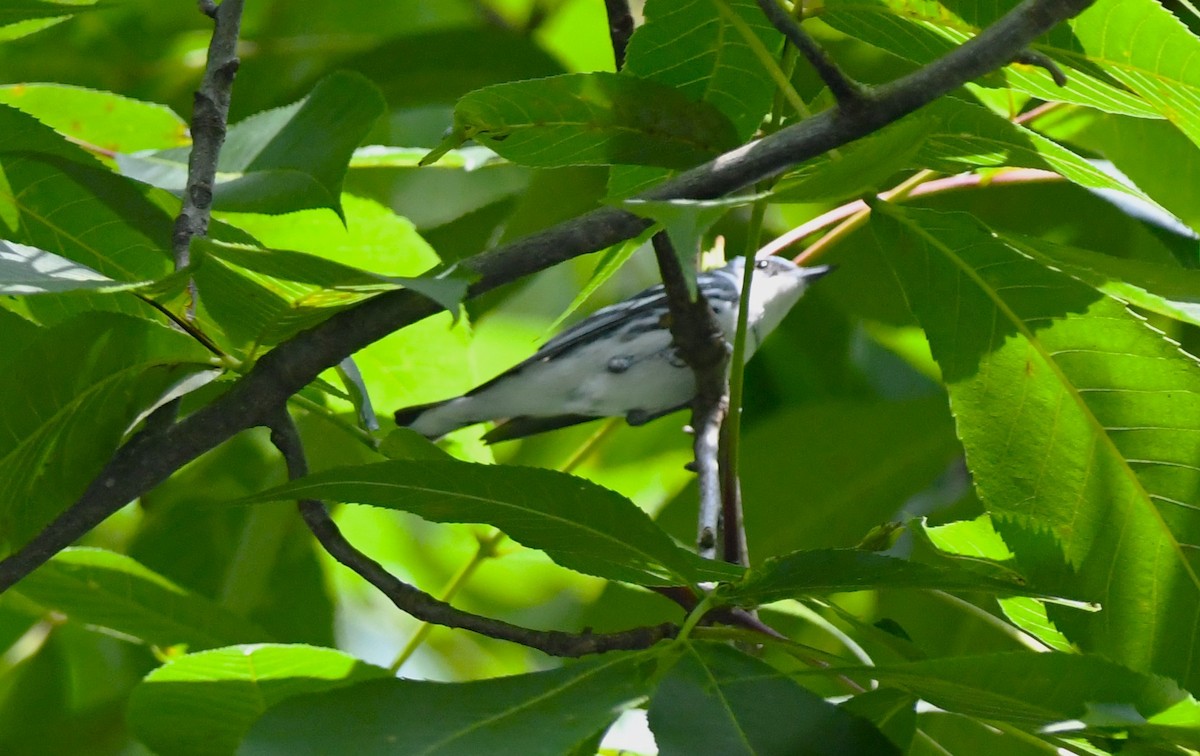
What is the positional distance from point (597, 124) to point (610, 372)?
85 centimetres

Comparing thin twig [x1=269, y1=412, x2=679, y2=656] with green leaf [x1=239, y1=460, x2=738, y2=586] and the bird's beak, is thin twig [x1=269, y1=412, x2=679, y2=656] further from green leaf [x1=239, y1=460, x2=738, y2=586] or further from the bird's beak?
the bird's beak

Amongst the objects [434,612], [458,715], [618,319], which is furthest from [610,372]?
[458,715]

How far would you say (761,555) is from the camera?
4.78ft

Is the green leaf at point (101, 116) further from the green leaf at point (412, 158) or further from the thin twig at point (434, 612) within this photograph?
the thin twig at point (434, 612)

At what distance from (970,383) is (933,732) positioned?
55 cm

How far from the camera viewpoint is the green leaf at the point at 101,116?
1.20m

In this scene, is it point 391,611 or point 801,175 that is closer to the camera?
point 801,175

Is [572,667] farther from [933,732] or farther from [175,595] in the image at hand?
[933,732]

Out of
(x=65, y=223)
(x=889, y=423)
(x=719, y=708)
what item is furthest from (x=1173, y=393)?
(x=65, y=223)

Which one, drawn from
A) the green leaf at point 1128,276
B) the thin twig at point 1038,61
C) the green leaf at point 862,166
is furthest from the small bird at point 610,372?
the green leaf at point 862,166

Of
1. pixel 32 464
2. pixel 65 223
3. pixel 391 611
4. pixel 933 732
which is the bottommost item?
pixel 933 732

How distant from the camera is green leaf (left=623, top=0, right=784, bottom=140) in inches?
31.4

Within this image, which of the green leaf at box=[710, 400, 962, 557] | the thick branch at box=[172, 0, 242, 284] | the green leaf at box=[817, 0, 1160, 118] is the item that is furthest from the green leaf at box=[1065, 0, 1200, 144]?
the green leaf at box=[710, 400, 962, 557]

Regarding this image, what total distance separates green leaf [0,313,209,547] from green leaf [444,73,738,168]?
244mm
